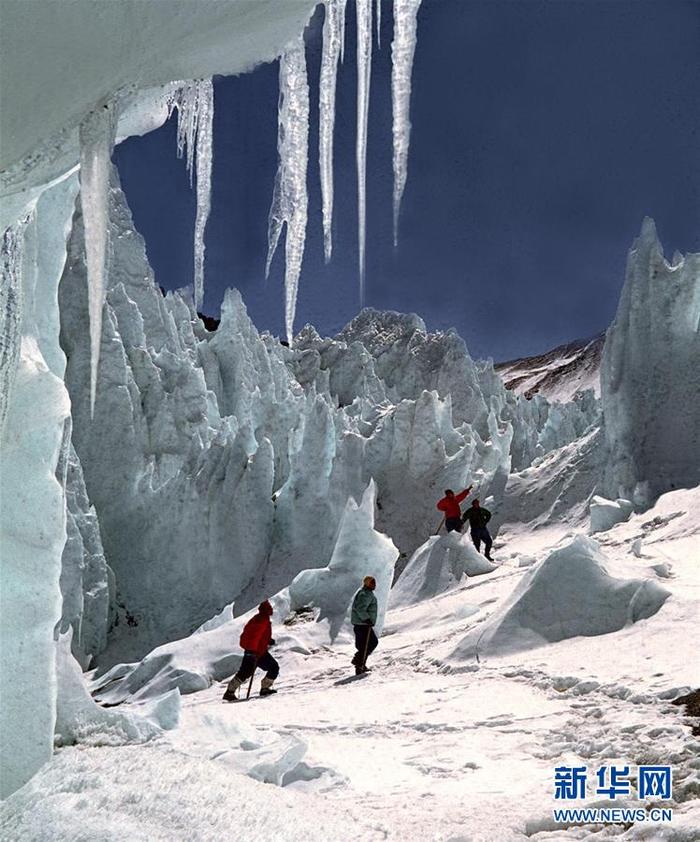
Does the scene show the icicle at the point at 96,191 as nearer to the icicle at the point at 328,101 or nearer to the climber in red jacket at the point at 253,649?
the icicle at the point at 328,101

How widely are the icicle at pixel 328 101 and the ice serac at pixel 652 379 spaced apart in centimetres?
1291

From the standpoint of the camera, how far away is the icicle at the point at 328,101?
3.61 metres

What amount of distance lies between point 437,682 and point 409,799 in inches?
131

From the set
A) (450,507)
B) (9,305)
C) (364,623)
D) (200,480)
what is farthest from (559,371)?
(9,305)

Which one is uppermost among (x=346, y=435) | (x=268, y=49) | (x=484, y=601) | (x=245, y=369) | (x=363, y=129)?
(x=245, y=369)

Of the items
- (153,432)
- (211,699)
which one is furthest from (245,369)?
(211,699)

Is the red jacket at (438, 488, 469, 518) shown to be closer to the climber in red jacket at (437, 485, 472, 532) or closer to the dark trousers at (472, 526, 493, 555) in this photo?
the climber in red jacket at (437, 485, 472, 532)

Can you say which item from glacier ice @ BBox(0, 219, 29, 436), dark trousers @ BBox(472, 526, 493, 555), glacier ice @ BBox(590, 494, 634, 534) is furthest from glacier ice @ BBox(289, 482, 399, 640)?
glacier ice @ BBox(0, 219, 29, 436)

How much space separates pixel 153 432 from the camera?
18.6 m

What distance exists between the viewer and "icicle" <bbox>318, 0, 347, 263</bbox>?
3613 millimetres

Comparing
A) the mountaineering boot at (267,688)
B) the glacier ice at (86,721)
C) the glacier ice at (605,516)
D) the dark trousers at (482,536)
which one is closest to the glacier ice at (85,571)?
the mountaineering boot at (267,688)

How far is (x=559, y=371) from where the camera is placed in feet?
341

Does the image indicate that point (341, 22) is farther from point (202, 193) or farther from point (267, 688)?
point (267, 688)

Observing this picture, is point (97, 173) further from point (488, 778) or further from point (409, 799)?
point (488, 778)
